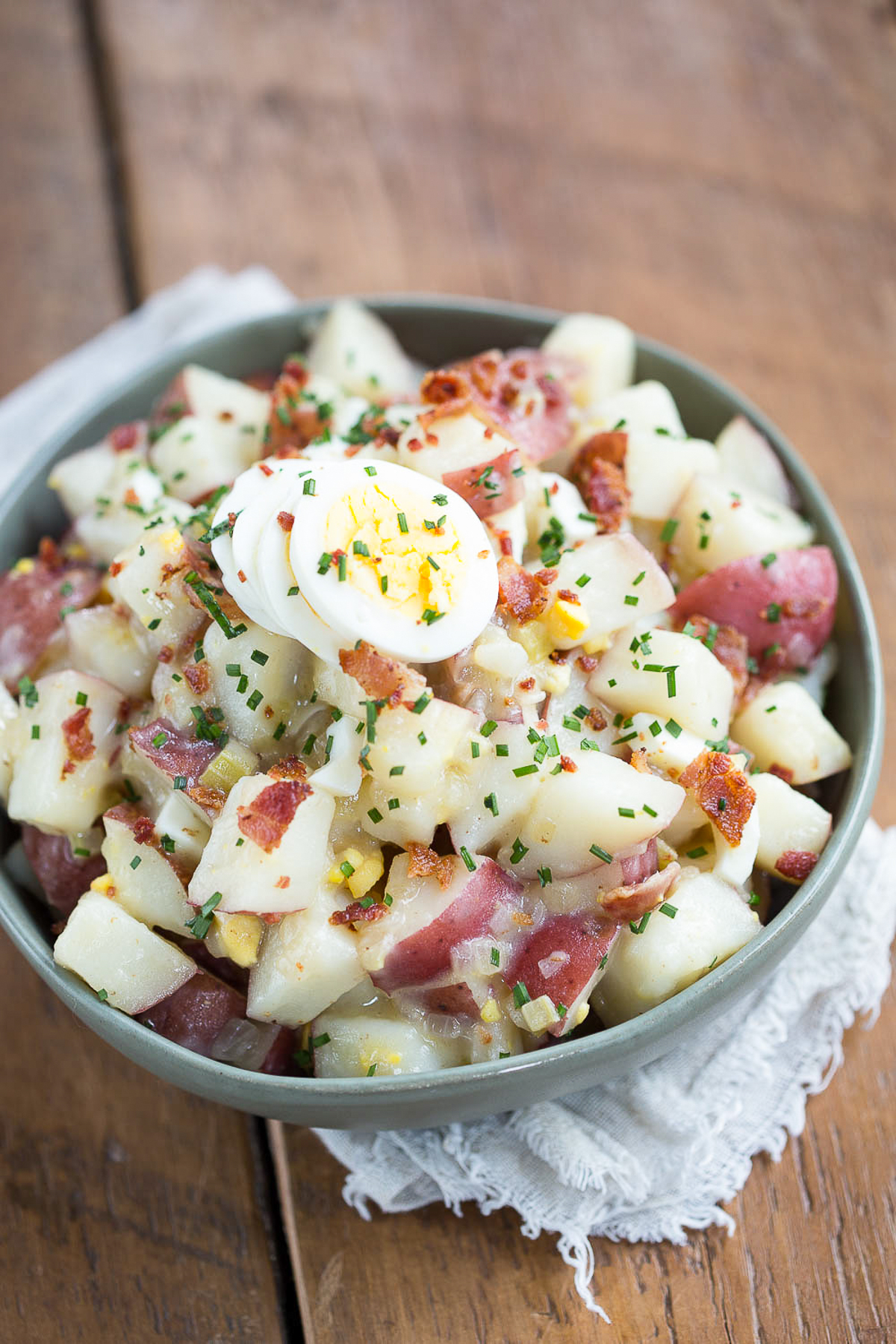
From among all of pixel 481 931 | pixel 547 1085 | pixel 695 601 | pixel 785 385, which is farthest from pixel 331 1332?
pixel 785 385

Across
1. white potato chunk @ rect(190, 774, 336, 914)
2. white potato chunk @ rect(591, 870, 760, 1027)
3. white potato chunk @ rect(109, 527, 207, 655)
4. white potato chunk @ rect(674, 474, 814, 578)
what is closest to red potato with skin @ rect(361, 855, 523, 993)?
white potato chunk @ rect(190, 774, 336, 914)

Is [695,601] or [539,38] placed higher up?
[539,38]

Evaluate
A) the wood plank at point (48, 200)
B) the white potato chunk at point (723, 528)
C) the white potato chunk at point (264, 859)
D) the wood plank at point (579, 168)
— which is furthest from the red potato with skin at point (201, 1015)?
the wood plank at point (48, 200)

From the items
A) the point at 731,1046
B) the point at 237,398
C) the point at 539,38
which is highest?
the point at 539,38

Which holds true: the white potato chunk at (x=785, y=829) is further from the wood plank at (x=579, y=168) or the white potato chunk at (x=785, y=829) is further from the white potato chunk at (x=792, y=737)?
the wood plank at (x=579, y=168)

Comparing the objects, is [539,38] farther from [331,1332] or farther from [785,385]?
[331,1332]

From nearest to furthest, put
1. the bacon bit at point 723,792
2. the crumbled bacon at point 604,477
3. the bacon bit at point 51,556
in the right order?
1. the bacon bit at point 723,792
2. the crumbled bacon at point 604,477
3. the bacon bit at point 51,556

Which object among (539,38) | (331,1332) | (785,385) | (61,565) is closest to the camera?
(331,1332)
